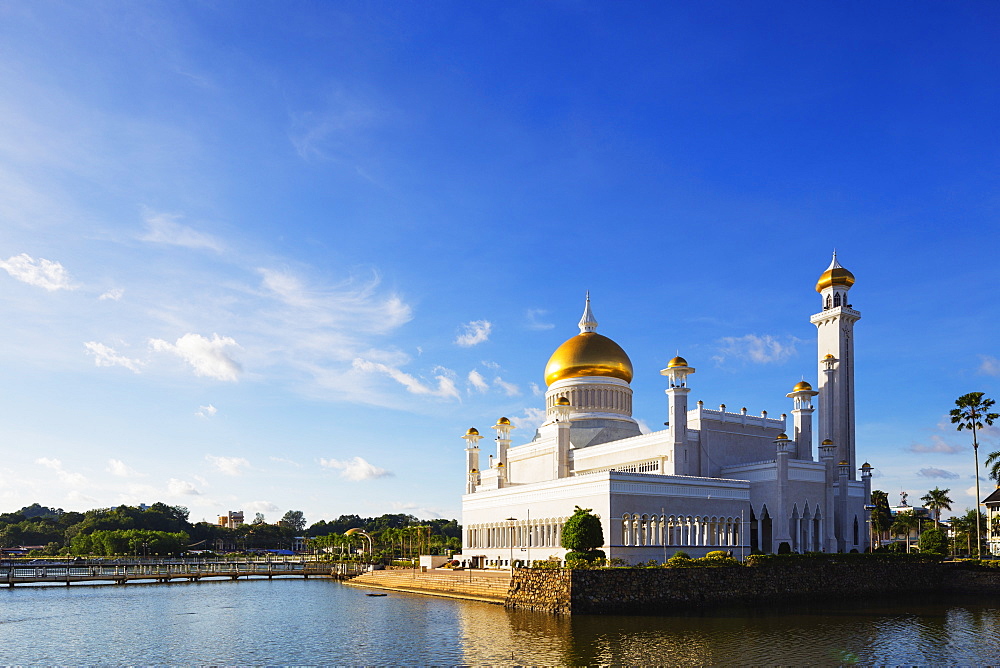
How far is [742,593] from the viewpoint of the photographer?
1960 inches

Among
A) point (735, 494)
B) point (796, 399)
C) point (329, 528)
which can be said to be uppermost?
point (796, 399)

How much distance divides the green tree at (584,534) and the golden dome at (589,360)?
22.2m

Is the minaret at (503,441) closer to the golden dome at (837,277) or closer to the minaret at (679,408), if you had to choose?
the minaret at (679,408)

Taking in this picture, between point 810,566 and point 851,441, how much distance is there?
15.5m

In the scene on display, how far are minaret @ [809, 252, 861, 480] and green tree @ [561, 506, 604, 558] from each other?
23.0 meters

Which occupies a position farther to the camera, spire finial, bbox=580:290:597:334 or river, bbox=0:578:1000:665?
spire finial, bbox=580:290:597:334

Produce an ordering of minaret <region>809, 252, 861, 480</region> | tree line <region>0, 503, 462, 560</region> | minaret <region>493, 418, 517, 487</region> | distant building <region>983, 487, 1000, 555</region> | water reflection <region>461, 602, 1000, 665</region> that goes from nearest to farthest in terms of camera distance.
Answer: water reflection <region>461, 602, 1000, 665</region>, minaret <region>809, 252, 861, 480</region>, minaret <region>493, 418, 517, 487</region>, distant building <region>983, 487, 1000, 555</region>, tree line <region>0, 503, 462, 560</region>

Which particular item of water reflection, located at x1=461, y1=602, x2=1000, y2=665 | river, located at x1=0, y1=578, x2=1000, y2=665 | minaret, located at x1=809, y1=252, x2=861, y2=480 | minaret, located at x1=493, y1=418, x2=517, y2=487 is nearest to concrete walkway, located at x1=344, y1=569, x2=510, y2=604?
river, located at x1=0, y1=578, x2=1000, y2=665

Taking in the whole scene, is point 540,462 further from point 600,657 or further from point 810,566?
point 600,657

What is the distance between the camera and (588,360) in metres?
73.9

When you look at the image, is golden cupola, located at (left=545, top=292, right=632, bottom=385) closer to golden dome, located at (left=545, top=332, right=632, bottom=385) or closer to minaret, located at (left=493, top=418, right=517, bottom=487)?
golden dome, located at (left=545, top=332, right=632, bottom=385)

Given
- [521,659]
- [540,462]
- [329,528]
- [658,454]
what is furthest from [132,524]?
[521,659]

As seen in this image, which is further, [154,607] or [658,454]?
[658,454]

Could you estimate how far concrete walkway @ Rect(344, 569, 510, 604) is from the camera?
53031 millimetres
